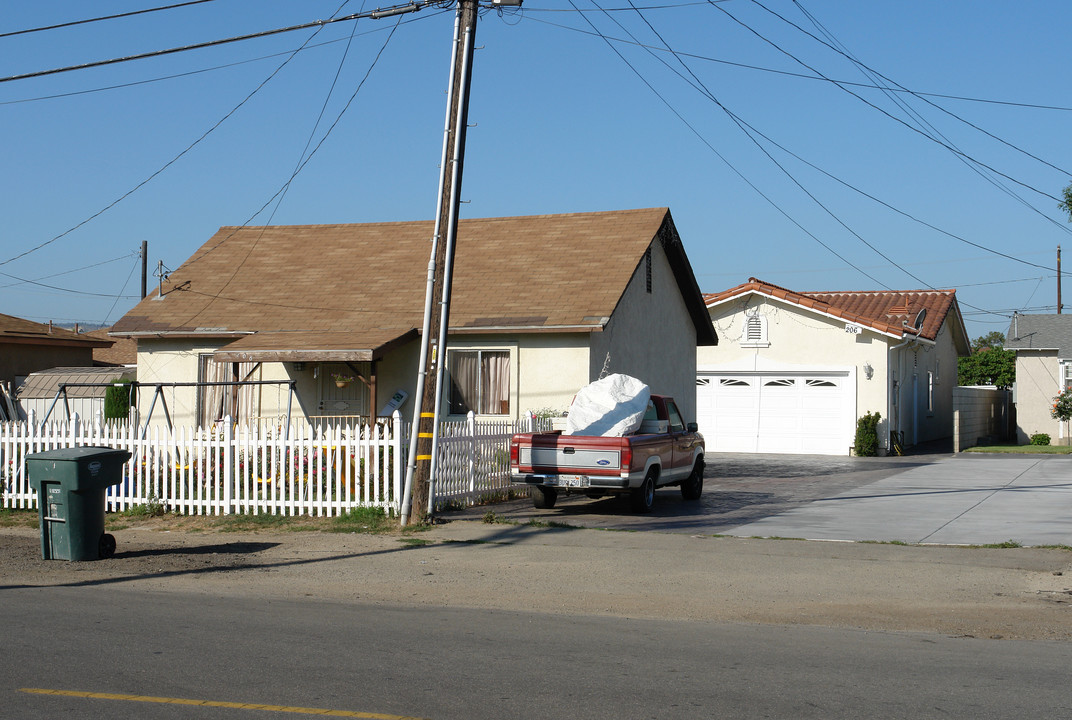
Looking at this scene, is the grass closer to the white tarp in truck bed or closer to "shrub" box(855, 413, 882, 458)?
"shrub" box(855, 413, 882, 458)

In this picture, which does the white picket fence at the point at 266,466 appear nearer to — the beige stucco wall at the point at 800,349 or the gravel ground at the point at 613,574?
the gravel ground at the point at 613,574

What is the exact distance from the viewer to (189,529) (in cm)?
1391

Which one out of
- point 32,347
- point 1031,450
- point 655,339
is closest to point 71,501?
point 655,339

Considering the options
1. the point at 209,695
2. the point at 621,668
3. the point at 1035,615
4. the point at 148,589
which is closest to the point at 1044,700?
the point at 621,668

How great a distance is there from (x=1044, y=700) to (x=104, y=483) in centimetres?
956

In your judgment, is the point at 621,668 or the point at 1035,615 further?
the point at 1035,615

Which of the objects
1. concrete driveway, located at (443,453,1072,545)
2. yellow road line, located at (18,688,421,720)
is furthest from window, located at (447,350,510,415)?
yellow road line, located at (18,688,421,720)

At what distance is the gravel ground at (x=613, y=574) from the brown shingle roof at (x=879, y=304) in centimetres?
1766

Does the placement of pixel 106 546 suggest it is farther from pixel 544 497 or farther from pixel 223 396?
pixel 223 396

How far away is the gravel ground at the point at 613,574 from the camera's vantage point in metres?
9.16

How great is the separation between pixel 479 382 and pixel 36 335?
16580 mm

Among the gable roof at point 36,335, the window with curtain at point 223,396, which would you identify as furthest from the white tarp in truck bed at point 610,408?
the gable roof at point 36,335

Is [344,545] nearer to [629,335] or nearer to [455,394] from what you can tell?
[455,394]

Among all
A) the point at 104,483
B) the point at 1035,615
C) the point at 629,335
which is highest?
the point at 629,335
